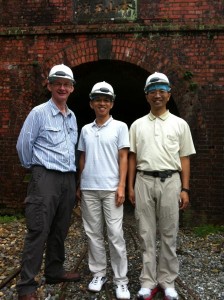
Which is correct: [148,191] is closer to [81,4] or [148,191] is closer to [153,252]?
[153,252]

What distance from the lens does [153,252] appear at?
138 inches

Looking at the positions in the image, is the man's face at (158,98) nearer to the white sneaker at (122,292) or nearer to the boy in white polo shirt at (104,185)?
the boy in white polo shirt at (104,185)

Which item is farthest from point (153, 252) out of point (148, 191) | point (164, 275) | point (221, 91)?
point (221, 91)

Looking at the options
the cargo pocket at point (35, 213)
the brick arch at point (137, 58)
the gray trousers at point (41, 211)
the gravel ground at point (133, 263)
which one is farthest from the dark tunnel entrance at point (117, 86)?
the cargo pocket at point (35, 213)

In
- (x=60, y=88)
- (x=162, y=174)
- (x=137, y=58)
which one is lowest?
(x=162, y=174)

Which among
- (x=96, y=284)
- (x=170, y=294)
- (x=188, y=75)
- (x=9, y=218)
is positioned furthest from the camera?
(x=9, y=218)

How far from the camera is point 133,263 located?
4.65 metres

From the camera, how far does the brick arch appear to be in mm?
6637

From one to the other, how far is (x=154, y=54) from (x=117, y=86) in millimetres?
2098

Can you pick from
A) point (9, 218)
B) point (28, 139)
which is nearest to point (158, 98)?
point (28, 139)

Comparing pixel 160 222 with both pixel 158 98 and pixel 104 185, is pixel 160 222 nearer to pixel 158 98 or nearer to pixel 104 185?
pixel 104 185

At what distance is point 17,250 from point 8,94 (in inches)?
129

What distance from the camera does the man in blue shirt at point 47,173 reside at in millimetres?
3389

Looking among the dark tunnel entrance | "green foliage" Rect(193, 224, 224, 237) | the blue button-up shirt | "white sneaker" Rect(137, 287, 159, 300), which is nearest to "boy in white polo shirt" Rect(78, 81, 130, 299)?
"white sneaker" Rect(137, 287, 159, 300)
